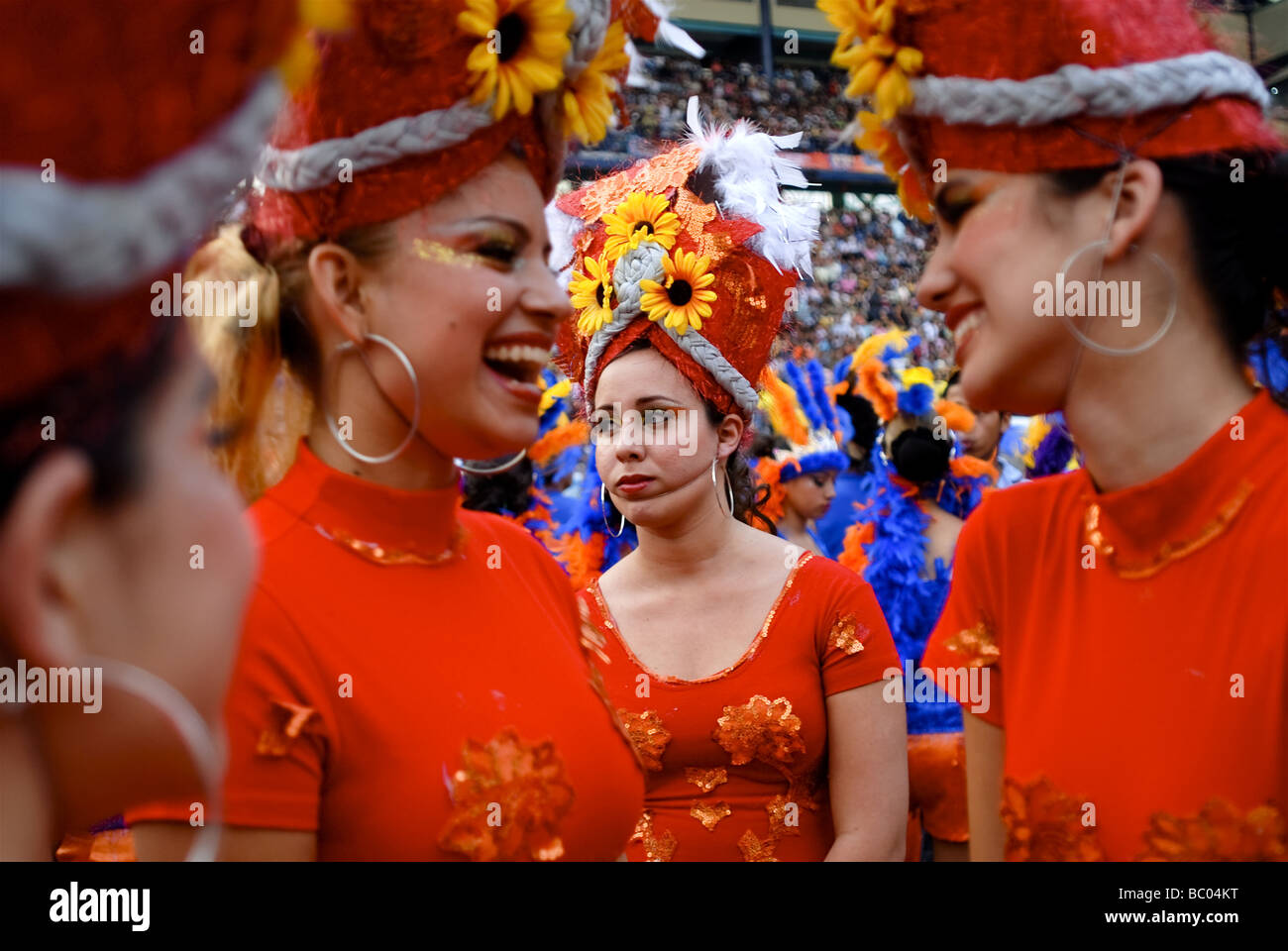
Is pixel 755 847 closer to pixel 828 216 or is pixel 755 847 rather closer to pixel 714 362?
pixel 714 362

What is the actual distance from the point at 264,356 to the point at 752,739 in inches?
64.9

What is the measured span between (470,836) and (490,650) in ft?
0.86

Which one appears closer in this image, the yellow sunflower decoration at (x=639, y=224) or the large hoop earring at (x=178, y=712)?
the large hoop earring at (x=178, y=712)

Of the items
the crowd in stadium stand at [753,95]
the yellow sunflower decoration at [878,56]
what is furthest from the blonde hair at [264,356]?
the crowd in stadium stand at [753,95]

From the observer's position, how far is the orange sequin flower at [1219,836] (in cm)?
161

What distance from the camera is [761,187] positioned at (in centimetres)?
327

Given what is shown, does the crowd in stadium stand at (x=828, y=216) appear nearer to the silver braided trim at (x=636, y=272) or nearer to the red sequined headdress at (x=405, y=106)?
the silver braided trim at (x=636, y=272)

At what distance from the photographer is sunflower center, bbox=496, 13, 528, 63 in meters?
1.54

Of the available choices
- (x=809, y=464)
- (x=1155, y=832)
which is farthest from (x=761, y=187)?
(x=809, y=464)

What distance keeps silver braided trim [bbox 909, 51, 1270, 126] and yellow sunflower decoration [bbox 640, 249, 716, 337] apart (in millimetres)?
1380

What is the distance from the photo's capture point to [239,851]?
4.55ft

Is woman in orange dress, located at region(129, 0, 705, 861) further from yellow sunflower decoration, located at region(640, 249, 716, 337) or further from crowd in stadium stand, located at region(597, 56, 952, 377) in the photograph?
crowd in stadium stand, located at region(597, 56, 952, 377)
